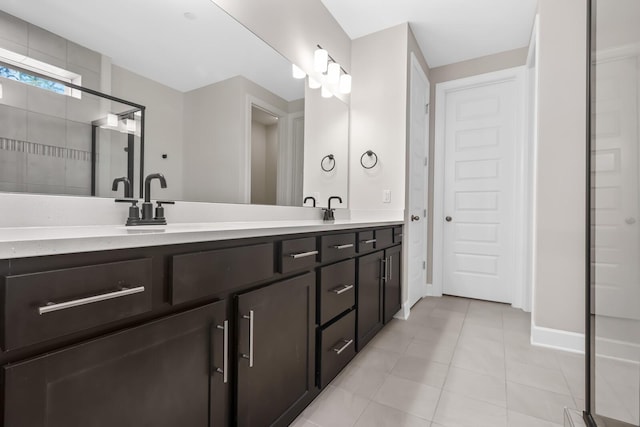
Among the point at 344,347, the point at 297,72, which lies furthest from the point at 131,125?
the point at 344,347

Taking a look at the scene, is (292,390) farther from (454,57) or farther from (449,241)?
(454,57)

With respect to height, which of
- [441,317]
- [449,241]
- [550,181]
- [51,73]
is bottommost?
[441,317]

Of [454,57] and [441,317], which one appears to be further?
[454,57]

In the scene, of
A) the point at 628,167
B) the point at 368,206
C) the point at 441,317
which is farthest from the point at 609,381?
the point at 368,206

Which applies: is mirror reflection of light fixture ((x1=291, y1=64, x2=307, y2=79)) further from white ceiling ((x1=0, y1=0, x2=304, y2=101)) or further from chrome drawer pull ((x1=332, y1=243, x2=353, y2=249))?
chrome drawer pull ((x1=332, y1=243, x2=353, y2=249))

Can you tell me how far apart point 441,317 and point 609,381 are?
1.77m

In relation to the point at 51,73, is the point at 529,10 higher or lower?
higher

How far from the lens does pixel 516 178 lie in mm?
2984

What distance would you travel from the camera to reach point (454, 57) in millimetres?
3158

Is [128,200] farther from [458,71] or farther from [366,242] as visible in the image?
[458,71]

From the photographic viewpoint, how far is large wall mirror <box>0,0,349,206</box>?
0.88 metres

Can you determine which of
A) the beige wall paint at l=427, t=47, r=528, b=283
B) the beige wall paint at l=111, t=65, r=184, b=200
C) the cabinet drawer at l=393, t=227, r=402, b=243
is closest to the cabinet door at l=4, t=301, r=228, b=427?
the beige wall paint at l=111, t=65, r=184, b=200

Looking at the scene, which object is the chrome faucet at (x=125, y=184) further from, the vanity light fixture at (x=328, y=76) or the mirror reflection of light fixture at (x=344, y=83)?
the mirror reflection of light fixture at (x=344, y=83)

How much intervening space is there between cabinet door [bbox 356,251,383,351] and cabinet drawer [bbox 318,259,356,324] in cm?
Result: 11
